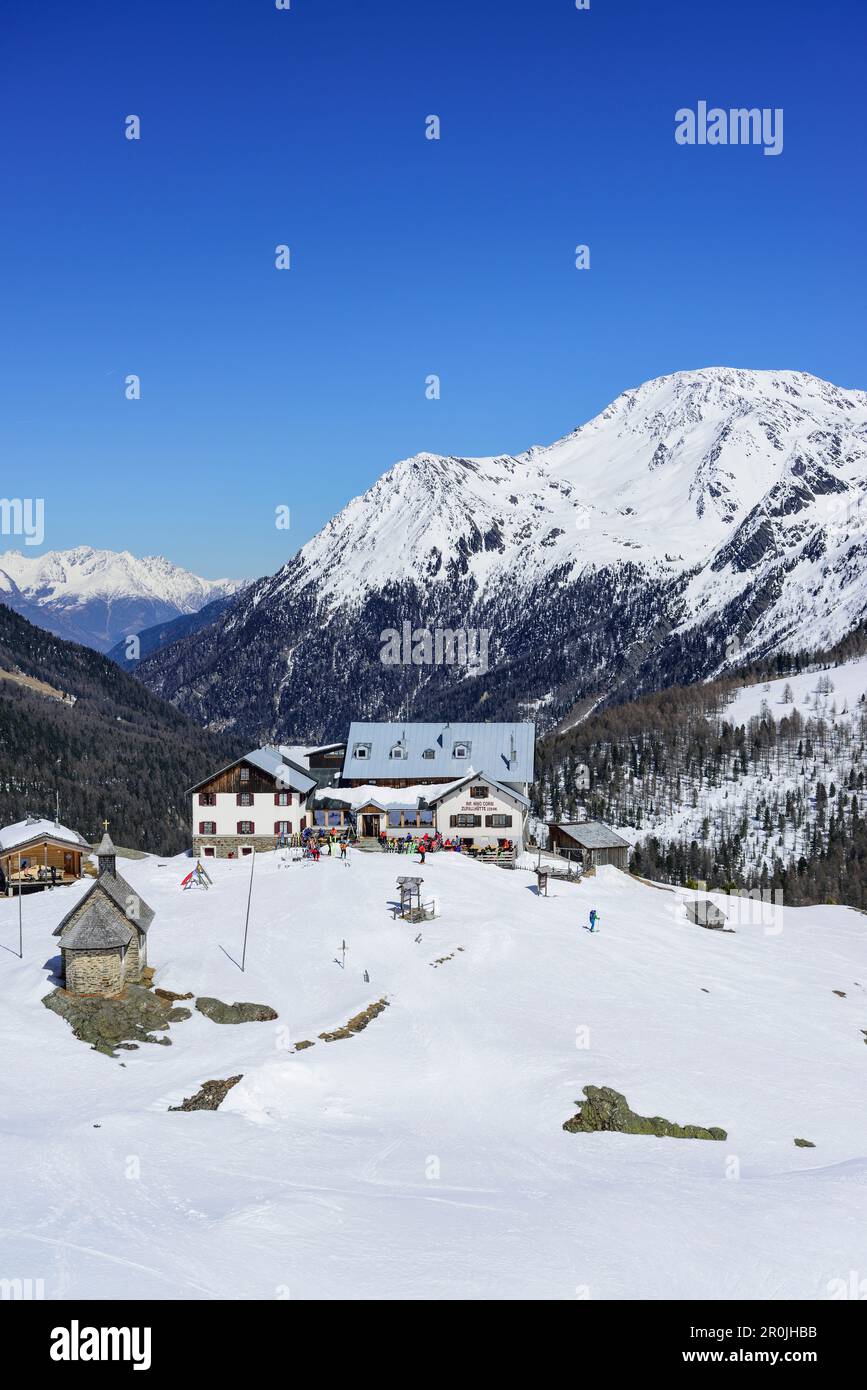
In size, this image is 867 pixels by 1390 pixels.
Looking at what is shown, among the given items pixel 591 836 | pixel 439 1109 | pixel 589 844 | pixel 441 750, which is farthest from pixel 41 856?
pixel 591 836

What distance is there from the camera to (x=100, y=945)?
51.0 metres

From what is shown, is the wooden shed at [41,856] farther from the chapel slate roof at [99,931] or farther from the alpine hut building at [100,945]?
the chapel slate roof at [99,931]

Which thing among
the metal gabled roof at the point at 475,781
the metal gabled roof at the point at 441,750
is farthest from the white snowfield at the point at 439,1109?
the metal gabled roof at the point at 441,750

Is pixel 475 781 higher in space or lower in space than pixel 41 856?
higher

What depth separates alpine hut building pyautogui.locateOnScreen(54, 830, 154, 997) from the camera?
51156 millimetres

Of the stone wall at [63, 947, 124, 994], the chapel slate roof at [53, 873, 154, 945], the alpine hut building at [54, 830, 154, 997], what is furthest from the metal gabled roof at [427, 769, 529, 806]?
the stone wall at [63, 947, 124, 994]

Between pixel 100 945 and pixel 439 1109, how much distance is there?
1722 centimetres

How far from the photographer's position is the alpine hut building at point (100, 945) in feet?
168

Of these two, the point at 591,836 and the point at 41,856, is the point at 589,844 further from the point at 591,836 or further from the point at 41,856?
the point at 41,856

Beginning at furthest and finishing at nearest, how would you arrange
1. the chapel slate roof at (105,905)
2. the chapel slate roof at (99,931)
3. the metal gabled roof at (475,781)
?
the metal gabled roof at (475,781)
the chapel slate roof at (105,905)
the chapel slate roof at (99,931)

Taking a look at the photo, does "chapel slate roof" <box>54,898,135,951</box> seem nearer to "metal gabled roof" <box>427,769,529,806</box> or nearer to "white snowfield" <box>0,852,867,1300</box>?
"white snowfield" <box>0,852,867,1300</box>

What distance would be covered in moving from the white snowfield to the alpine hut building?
7.48ft

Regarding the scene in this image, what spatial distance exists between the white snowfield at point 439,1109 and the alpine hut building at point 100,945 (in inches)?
89.8
